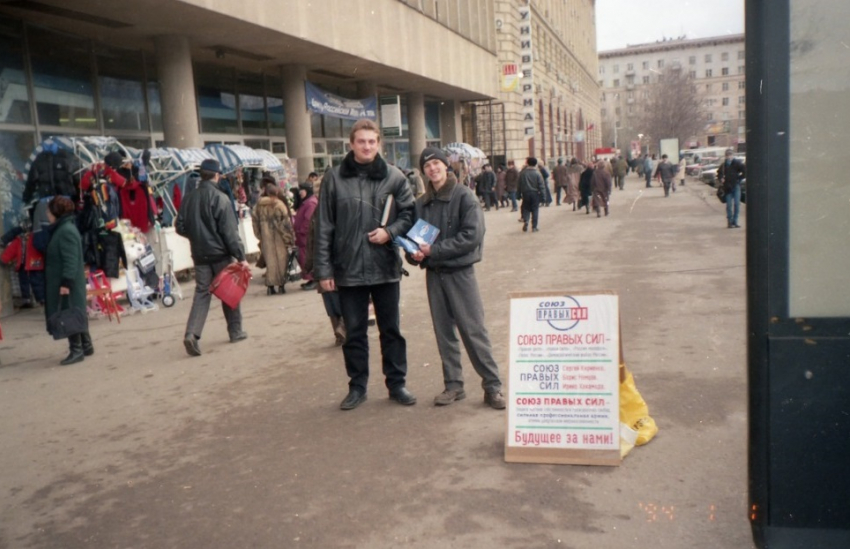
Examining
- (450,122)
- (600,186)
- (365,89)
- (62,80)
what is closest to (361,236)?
(62,80)

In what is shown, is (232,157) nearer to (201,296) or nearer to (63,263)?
(201,296)

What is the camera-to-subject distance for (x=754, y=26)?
267 centimetres

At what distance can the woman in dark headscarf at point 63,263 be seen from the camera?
795 centimetres

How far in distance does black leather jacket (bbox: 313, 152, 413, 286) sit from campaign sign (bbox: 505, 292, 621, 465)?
133 cm

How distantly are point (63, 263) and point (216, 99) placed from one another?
13265mm

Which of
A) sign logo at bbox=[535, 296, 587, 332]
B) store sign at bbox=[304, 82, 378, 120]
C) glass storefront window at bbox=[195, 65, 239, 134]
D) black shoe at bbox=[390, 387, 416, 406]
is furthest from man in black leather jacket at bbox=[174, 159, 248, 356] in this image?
store sign at bbox=[304, 82, 378, 120]

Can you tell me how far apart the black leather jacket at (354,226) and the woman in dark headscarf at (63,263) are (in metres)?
3.54

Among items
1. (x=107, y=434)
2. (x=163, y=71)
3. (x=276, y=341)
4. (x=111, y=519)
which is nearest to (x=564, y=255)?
(x=276, y=341)

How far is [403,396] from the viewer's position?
5.93 metres

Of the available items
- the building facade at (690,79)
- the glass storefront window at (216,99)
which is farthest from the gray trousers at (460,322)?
the building facade at (690,79)

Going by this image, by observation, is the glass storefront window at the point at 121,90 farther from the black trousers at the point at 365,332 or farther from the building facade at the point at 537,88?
the building facade at the point at 537,88

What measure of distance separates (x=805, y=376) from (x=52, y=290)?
7.42 meters

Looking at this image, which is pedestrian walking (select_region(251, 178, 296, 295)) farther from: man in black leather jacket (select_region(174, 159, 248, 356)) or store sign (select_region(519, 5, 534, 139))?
store sign (select_region(519, 5, 534, 139))

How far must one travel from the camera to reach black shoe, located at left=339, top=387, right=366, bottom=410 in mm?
5895
